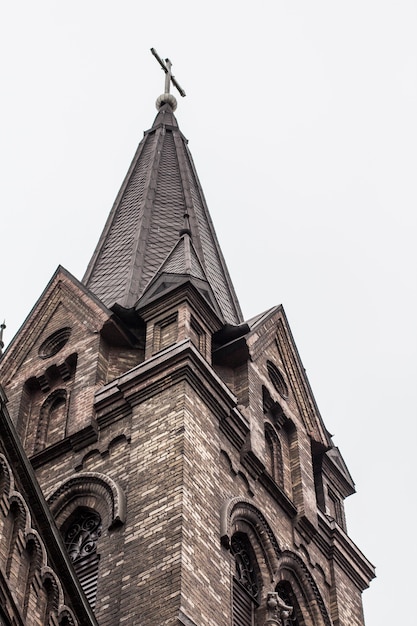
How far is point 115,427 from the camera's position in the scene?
2678 centimetres

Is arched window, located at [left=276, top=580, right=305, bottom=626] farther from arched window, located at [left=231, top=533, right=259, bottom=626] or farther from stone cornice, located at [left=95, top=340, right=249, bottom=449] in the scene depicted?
stone cornice, located at [left=95, top=340, right=249, bottom=449]

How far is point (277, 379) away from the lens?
1240 inches

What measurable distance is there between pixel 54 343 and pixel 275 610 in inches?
328

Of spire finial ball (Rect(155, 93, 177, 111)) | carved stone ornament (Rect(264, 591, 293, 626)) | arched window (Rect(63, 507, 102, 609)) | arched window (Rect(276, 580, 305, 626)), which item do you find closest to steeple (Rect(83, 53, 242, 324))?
spire finial ball (Rect(155, 93, 177, 111))

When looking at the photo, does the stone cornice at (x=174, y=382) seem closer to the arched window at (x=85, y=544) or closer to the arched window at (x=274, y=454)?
the arched window at (x=85, y=544)

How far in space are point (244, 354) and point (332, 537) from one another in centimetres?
390

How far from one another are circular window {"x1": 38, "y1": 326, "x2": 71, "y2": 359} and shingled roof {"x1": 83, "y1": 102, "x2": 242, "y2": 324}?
118 cm

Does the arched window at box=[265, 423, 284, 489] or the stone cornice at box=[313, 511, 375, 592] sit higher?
the arched window at box=[265, 423, 284, 489]

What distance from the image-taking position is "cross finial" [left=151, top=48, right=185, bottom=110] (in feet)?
145

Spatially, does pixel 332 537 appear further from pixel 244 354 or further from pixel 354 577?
pixel 244 354

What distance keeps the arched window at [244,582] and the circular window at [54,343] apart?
6.49 meters

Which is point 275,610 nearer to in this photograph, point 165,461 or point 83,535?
point 165,461

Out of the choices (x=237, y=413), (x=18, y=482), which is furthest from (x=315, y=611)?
(x=18, y=482)

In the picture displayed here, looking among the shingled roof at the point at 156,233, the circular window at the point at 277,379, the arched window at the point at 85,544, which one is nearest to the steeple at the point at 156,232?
the shingled roof at the point at 156,233
